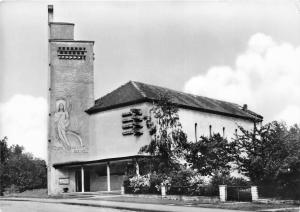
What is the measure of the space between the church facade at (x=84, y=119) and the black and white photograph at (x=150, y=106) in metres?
0.10

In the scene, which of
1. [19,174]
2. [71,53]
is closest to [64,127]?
[71,53]

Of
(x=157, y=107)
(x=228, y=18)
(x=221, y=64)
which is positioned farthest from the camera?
(x=157, y=107)

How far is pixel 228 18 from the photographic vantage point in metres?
22.2

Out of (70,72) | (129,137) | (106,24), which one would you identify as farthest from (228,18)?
(70,72)

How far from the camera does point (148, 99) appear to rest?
42.6 m

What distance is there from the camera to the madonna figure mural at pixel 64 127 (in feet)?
151

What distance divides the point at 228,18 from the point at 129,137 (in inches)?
894

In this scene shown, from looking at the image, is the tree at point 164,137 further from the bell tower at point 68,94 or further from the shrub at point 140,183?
the bell tower at point 68,94

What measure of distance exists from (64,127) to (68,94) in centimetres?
315

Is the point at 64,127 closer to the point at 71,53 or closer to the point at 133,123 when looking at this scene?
the point at 71,53

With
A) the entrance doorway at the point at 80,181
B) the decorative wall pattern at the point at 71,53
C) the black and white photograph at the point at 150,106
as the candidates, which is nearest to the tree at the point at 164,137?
the black and white photograph at the point at 150,106

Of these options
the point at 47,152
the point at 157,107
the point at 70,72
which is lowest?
the point at 47,152

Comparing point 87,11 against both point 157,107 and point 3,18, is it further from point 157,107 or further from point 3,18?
point 157,107

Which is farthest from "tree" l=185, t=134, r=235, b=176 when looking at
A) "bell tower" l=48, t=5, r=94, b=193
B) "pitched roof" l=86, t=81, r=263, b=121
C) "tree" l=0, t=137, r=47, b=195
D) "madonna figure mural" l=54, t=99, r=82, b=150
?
"tree" l=0, t=137, r=47, b=195
